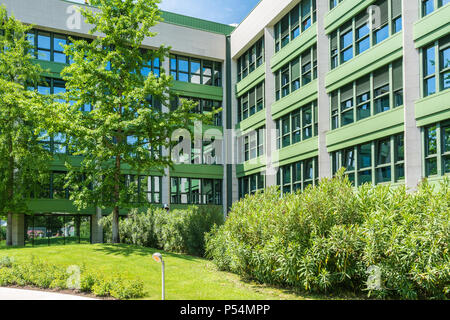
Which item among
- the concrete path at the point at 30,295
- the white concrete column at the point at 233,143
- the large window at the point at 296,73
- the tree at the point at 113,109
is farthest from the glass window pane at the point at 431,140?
the white concrete column at the point at 233,143

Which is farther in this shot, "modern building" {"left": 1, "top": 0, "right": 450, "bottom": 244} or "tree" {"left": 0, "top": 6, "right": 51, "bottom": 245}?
"tree" {"left": 0, "top": 6, "right": 51, "bottom": 245}

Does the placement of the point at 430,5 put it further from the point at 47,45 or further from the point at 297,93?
the point at 47,45

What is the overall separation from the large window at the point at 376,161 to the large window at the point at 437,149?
1279 millimetres

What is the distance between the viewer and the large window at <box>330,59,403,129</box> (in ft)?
60.3

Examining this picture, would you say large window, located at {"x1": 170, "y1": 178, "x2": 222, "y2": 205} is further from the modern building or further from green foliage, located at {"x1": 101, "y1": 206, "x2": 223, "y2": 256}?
green foliage, located at {"x1": 101, "y1": 206, "x2": 223, "y2": 256}

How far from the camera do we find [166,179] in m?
33.2

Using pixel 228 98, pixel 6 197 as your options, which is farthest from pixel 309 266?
pixel 228 98

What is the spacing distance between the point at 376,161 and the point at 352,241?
9056mm

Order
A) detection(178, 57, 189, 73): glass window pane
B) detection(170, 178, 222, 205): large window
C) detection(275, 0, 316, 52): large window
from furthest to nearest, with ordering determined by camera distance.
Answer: detection(178, 57, 189, 73): glass window pane → detection(170, 178, 222, 205): large window → detection(275, 0, 316, 52): large window

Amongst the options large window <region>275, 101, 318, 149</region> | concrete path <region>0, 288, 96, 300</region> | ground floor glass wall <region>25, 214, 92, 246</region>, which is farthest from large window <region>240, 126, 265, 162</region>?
concrete path <region>0, 288, 96, 300</region>

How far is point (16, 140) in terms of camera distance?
24484 mm

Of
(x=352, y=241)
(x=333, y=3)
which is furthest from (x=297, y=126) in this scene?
(x=352, y=241)

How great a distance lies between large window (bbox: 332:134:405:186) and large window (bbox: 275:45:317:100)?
539cm
